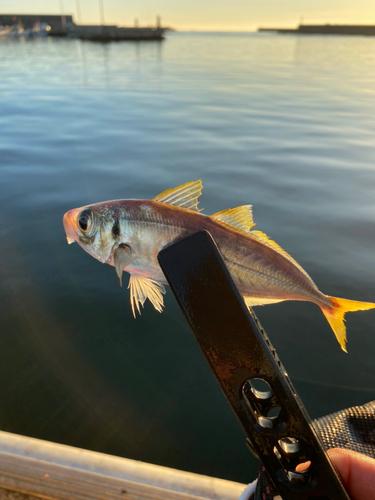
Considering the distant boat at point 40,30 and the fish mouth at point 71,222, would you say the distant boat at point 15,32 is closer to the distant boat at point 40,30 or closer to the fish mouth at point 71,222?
the distant boat at point 40,30

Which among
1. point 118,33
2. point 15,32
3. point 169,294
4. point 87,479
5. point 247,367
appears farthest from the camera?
point 15,32


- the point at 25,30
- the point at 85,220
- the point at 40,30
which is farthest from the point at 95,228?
the point at 25,30

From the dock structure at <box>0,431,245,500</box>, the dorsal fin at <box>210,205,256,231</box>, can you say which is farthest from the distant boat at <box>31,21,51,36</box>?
the dorsal fin at <box>210,205,256,231</box>

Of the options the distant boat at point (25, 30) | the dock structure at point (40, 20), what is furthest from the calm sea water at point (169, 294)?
the dock structure at point (40, 20)

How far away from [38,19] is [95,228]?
147 meters

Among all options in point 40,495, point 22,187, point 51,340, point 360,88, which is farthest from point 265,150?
point 360,88

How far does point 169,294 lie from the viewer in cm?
496

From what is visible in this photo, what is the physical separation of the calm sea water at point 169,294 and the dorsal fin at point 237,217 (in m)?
2.69

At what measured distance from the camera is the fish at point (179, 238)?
1474 mm

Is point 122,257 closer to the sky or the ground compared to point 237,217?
closer to the ground

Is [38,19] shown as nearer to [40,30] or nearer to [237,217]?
[40,30]

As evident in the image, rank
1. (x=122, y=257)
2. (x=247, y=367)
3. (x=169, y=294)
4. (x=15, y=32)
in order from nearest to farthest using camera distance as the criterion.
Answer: (x=247, y=367) < (x=122, y=257) < (x=169, y=294) < (x=15, y=32)

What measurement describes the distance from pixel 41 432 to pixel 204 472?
61.4 inches

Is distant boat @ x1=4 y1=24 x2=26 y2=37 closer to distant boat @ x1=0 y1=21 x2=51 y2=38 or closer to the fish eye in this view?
distant boat @ x1=0 y1=21 x2=51 y2=38
